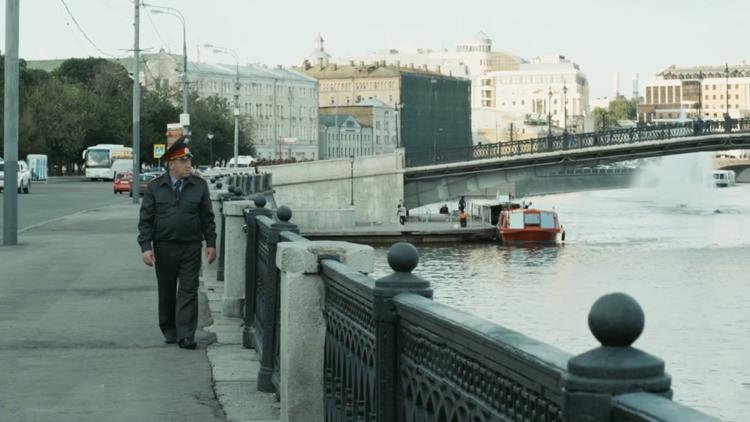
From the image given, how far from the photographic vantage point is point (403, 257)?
17.3 feet

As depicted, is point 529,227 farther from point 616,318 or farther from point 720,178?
point 720,178

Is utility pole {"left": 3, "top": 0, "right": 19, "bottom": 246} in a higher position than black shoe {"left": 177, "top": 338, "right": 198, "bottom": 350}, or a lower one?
higher

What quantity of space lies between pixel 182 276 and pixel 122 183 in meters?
64.0

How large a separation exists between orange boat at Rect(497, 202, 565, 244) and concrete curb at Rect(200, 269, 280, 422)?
6940 centimetres

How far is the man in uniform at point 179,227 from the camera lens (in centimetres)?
1149

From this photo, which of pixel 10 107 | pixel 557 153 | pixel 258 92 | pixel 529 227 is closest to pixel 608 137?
pixel 557 153

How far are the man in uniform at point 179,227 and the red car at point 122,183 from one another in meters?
63.2

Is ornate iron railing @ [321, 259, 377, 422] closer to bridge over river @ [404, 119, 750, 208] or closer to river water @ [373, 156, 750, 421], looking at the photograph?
river water @ [373, 156, 750, 421]

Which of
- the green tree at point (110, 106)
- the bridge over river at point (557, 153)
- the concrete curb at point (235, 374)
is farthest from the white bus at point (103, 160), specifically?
the concrete curb at point (235, 374)

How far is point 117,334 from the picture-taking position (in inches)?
503

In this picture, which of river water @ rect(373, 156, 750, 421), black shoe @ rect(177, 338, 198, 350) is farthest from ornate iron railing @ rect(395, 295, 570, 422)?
river water @ rect(373, 156, 750, 421)

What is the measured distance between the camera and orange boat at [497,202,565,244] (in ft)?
275

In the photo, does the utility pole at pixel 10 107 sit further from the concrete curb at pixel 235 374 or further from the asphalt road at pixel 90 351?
the concrete curb at pixel 235 374

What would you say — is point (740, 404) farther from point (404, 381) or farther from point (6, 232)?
point (404, 381)
